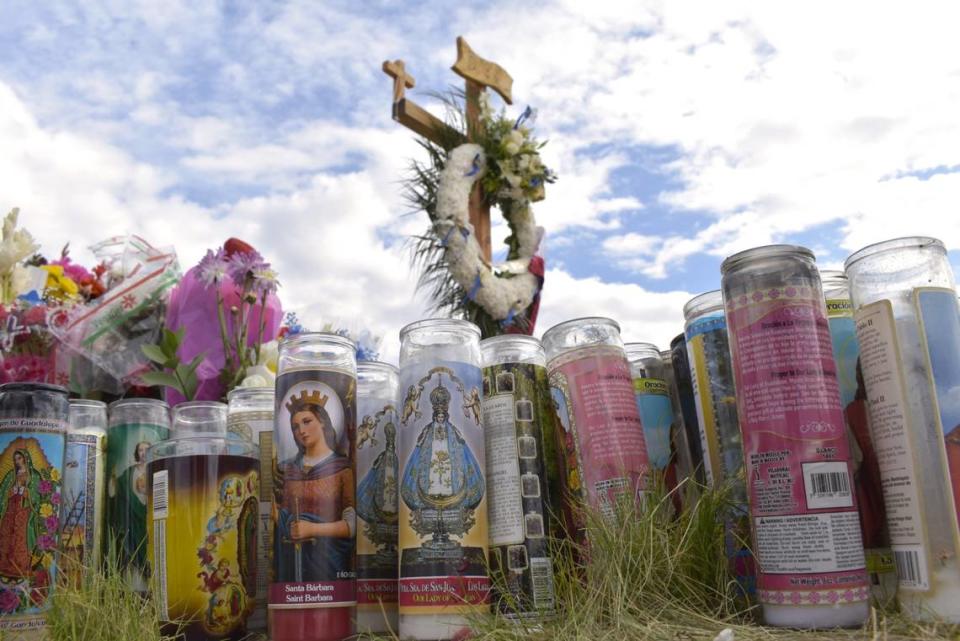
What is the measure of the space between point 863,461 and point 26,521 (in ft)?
2.78

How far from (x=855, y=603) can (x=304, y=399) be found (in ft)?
1.79

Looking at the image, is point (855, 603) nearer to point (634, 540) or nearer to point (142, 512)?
point (634, 540)

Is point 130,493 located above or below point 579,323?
below

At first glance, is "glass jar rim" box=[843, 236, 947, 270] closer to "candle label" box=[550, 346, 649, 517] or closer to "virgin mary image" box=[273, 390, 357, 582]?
"candle label" box=[550, 346, 649, 517]

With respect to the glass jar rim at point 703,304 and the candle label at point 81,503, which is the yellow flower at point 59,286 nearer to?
the candle label at point 81,503

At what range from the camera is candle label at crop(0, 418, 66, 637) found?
30.5 inches

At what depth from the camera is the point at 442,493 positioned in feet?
2.40

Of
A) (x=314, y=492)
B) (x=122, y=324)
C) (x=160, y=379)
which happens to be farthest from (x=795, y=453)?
(x=122, y=324)

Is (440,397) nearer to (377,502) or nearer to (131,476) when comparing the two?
(377,502)

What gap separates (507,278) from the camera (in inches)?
130

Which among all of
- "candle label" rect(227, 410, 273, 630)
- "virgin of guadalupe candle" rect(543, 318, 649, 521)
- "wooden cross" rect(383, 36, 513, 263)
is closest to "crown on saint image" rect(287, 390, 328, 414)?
"candle label" rect(227, 410, 273, 630)

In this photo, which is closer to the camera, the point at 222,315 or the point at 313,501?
the point at 313,501

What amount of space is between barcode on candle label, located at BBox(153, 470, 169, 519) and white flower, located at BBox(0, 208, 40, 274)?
0.84m

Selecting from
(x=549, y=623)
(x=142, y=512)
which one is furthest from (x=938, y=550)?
(x=142, y=512)
